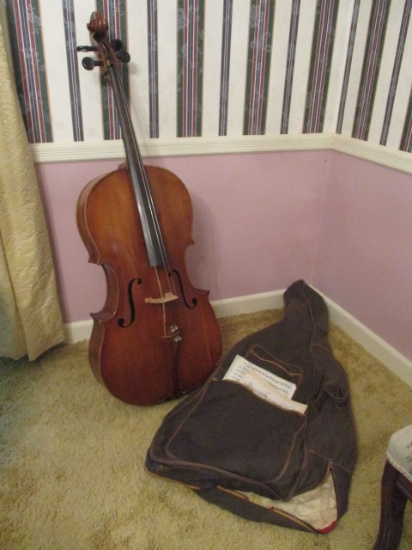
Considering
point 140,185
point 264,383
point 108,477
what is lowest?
point 108,477

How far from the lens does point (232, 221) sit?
1958mm

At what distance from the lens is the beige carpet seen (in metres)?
1.17

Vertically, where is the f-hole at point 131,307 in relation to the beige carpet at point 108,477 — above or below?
above

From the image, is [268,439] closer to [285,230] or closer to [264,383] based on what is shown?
[264,383]

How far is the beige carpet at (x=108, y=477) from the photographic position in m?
1.17

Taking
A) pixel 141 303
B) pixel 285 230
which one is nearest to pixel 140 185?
pixel 141 303

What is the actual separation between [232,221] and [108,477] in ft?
3.80

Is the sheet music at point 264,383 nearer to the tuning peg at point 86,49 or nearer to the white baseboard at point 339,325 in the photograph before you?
the white baseboard at point 339,325

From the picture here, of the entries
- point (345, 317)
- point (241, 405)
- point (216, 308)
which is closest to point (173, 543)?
point (241, 405)

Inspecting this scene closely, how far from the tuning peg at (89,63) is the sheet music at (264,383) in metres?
1.14

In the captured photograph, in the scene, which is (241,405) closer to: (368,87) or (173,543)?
(173,543)

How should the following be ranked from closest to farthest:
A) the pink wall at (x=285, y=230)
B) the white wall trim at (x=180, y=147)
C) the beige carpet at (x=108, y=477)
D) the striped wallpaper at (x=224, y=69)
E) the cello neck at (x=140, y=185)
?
the beige carpet at (x=108, y=477) → the cello neck at (x=140, y=185) → the striped wallpaper at (x=224, y=69) → the white wall trim at (x=180, y=147) → the pink wall at (x=285, y=230)

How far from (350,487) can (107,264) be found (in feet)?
3.32

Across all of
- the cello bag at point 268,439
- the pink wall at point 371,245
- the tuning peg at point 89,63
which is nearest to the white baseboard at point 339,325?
the pink wall at point 371,245
